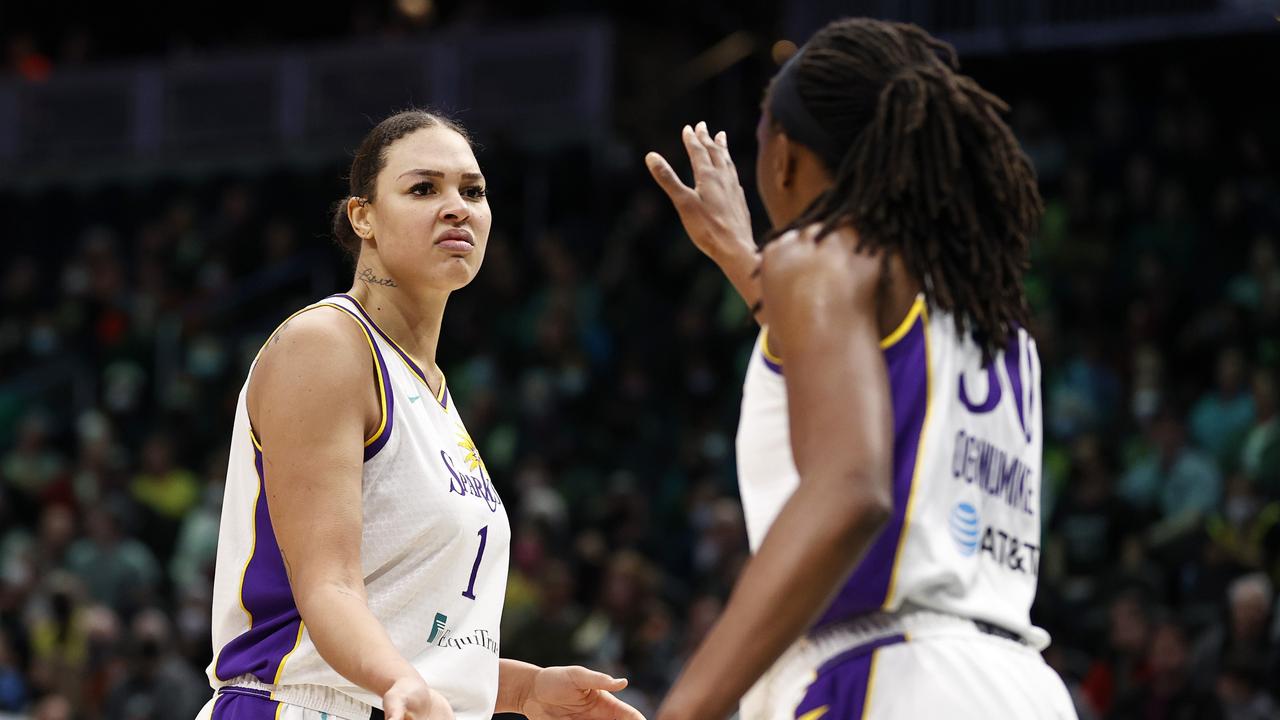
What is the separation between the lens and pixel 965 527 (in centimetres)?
247

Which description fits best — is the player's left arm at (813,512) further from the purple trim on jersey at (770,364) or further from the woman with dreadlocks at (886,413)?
the purple trim on jersey at (770,364)

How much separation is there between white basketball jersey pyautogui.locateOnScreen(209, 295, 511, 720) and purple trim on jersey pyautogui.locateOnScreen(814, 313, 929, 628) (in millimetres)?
1028

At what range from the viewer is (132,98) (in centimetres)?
1694

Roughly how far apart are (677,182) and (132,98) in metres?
15.0

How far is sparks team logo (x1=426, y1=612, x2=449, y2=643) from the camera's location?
126 inches

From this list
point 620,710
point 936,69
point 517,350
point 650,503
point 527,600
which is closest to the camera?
point 936,69

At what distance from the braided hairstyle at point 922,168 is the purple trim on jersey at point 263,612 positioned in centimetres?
127

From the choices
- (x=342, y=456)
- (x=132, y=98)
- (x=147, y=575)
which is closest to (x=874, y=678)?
(x=342, y=456)

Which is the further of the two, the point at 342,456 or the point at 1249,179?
the point at 1249,179

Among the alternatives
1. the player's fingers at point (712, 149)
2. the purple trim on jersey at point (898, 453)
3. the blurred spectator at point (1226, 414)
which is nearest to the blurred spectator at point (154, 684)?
the blurred spectator at point (1226, 414)

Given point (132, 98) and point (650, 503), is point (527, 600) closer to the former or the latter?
point (650, 503)

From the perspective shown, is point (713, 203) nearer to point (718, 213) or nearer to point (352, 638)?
point (718, 213)

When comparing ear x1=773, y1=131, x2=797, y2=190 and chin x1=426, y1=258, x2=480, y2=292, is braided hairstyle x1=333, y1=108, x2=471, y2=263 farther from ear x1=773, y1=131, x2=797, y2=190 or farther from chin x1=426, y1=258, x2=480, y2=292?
ear x1=773, y1=131, x2=797, y2=190

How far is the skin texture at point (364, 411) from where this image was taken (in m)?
2.86
